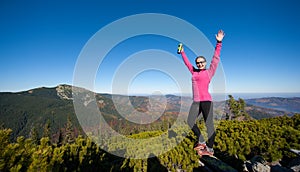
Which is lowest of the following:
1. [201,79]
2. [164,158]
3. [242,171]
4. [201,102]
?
[242,171]

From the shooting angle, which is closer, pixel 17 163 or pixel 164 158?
pixel 17 163

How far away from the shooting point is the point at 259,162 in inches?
351

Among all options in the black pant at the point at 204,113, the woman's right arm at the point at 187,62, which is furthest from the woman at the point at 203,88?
the woman's right arm at the point at 187,62

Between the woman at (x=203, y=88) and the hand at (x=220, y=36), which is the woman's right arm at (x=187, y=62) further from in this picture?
the hand at (x=220, y=36)

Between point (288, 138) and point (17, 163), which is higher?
point (17, 163)

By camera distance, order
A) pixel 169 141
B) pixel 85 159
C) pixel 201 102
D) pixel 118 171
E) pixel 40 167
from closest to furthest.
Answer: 1. pixel 201 102
2. pixel 40 167
3. pixel 85 159
4. pixel 118 171
5. pixel 169 141

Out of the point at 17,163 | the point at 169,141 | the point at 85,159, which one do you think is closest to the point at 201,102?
the point at 17,163

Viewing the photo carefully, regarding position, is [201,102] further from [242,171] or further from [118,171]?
[242,171]

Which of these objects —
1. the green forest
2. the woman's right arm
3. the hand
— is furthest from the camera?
the green forest

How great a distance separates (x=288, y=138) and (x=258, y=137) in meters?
1.55

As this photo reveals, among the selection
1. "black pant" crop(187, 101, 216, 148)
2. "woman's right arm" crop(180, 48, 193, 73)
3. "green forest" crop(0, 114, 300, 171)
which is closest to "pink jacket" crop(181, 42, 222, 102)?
"black pant" crop(187, 101, 216, 148)

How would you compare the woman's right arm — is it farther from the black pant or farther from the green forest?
the green forest

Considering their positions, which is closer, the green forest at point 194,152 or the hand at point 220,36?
the hand at point 220,36

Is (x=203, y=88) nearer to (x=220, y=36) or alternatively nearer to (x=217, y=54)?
(x=217, y=54)
